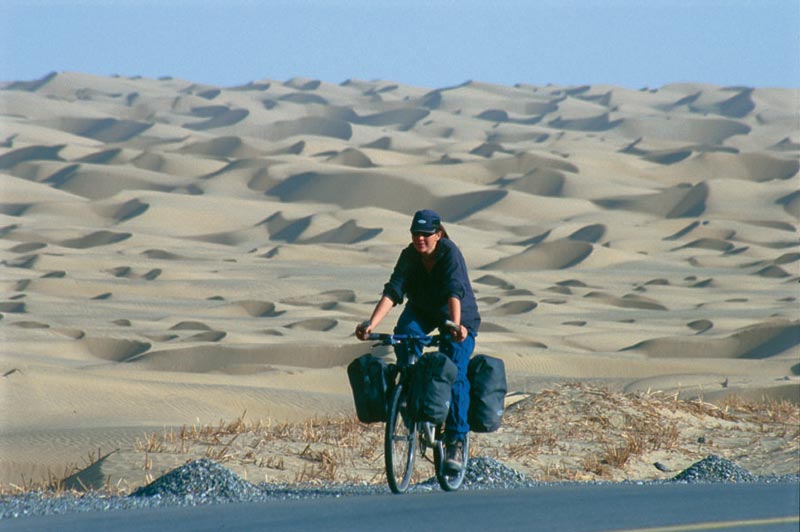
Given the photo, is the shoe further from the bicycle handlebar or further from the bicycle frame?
the bicycle handlebar

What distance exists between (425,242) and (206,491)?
1777mm

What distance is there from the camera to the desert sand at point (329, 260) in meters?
15.0

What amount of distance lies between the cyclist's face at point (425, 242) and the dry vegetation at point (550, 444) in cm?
205

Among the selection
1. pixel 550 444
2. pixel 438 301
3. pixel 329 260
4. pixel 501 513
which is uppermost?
pixel 438 301

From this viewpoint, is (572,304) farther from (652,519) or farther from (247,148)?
(247,148)

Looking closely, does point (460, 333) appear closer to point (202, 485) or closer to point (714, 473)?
point (202, 485)

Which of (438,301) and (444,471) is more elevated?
(438,301)

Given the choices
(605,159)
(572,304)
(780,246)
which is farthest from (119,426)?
(605,159)

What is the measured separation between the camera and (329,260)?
32125 mm

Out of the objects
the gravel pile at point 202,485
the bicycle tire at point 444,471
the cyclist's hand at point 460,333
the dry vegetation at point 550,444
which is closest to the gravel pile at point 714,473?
the dry vegetation at point 550,444

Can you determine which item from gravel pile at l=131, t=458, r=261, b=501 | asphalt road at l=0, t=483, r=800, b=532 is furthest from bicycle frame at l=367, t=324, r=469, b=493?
gravel pile at l=131, t=458, r=261, b=501

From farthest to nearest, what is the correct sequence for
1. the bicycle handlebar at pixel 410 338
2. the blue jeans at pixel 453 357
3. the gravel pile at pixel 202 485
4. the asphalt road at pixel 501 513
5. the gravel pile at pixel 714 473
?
1. the gravel pile at pixel 714 473
2. the gravel pile at pixel 202 485
3. the blue jeans at pixel 453 357
4. the bicycle handlebar at pixel 410 338
5. the asphalt road at pixel 501 513

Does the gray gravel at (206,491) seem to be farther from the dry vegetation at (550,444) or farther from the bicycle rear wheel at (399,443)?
the dry vegetation at (550,444)

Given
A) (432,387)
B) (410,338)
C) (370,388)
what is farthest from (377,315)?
(432,387)
